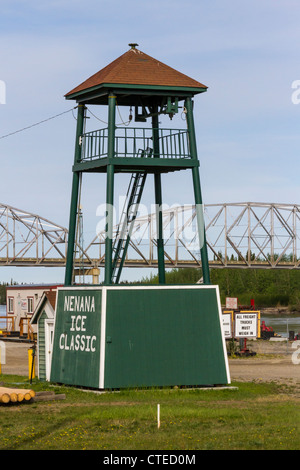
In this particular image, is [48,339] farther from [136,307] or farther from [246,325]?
[246,325]

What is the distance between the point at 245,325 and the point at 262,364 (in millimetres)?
5470

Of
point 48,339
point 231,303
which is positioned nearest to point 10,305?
point 231,303

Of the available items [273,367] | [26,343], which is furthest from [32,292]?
[273,367]

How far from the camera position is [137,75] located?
2980cm

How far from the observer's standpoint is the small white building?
6750cm

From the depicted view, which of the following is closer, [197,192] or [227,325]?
[197,192]

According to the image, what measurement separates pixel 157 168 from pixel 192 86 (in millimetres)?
2967

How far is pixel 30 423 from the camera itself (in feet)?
72.6

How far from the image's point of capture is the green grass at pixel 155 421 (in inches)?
758

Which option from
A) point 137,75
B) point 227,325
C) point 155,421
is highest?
point 137,75

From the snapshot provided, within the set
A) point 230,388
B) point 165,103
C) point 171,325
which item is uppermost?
point 165,103

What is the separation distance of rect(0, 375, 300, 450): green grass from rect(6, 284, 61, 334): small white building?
38635mm

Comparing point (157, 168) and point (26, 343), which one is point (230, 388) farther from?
point (26, 343)

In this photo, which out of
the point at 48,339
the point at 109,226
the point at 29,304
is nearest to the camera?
the point at 109,226
